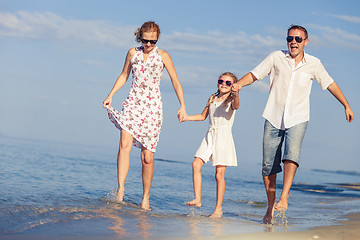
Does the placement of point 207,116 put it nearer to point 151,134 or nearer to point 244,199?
point 151,134

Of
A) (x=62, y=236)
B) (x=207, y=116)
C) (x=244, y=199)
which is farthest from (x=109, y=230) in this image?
(x=244, y=199)

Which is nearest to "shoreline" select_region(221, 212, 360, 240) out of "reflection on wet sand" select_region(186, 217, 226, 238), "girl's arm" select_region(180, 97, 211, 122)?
"reflection on wet sand" select_region(186, 217, 226, 238)

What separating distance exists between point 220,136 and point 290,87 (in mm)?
1354

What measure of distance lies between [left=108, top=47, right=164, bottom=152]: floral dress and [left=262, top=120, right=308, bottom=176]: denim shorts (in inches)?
67.2

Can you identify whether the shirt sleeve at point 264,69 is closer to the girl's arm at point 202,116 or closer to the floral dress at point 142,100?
the girl's arm at point 202,116

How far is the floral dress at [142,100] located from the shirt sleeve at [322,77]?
2139mm

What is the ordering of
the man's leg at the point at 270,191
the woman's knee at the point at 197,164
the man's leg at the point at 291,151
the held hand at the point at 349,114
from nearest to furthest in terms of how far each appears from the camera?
→ the man's leg at the point at 291,151 < the held hand at the point at 349,114 < the man's leg at the point at 270,191 < the woman's knee at the point at 197,164

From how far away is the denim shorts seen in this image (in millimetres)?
5801

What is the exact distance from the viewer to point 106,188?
9.96 meters

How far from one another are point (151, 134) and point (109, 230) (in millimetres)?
2509

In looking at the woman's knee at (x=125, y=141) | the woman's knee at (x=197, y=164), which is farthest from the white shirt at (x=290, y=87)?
the woman's knee at (x=125, y=141)

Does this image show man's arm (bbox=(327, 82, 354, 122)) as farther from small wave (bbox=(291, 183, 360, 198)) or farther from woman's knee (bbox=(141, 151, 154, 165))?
small wave (bbox=(291, 183, 360, 198))

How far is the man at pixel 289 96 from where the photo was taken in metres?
5.85

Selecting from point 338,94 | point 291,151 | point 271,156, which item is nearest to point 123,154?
point 271,156
